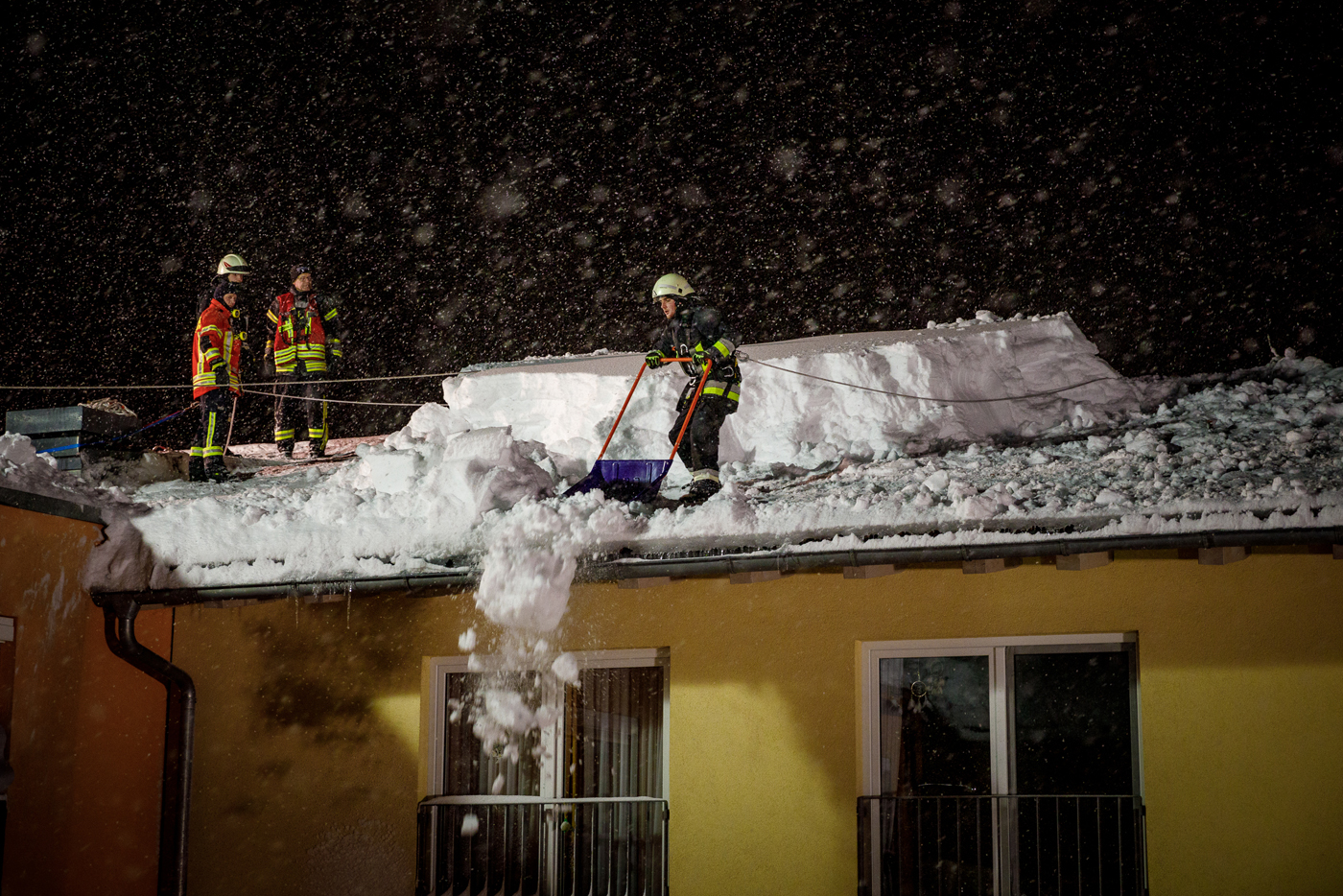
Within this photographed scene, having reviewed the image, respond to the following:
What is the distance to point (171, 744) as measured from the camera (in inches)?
270

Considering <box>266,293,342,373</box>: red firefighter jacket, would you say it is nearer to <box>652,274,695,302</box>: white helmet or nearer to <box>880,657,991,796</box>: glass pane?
<box>652,274,695,302</box>: white helmet

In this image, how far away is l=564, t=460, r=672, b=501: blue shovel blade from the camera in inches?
270

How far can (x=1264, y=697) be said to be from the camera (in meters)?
5.14

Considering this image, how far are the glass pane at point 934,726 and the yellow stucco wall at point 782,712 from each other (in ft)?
0.82

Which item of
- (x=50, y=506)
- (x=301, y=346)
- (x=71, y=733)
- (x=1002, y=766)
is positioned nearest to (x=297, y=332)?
(x=301, y=346)

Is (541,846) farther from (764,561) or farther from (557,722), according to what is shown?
(764,561)

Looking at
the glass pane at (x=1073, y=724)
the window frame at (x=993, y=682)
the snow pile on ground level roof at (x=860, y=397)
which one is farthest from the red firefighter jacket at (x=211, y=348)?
the glass pane at (x=1073, y=724)

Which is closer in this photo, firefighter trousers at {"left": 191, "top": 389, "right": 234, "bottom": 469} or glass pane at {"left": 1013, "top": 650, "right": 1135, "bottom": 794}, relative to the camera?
glass pane at {"left": 1013, "top": 650, "right": 1135, "bottom": 794}

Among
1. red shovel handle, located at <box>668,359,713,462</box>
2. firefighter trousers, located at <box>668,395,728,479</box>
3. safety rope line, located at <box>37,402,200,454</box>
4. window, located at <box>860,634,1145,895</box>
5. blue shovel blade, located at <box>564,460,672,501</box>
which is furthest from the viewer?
safety rope line, located at <box>37,402,200,454</box>

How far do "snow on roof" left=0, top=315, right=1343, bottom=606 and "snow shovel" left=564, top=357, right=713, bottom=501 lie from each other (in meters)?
0.22

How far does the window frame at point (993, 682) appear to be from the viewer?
5523mm

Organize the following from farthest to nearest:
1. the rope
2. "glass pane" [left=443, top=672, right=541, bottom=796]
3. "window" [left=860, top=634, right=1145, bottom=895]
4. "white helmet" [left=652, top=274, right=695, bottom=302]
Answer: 1. the rope
2. "white helmet" [left=652, top=274, right=695, bottom=302]
3. "glass pane" [left=443, top=672, right=541, bottom=796]
4. "window" [left=860, top=634, right=1145, bottom=895]

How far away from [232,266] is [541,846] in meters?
5.87

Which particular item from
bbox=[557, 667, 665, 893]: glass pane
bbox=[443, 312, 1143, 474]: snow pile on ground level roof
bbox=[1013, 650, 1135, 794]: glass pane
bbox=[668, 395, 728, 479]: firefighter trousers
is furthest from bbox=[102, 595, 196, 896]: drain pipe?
bbox=[1013, 650, 1135, 794]: glass pane
